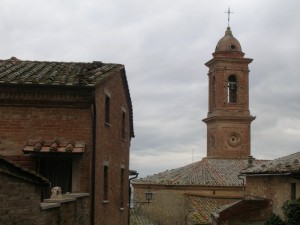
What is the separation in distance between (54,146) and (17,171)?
5.21 meters

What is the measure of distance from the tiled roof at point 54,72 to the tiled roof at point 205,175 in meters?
19.8

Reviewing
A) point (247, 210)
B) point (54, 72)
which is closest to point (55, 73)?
point (54, 72)

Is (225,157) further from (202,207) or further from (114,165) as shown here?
(114,165)

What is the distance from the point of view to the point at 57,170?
1473 centimetres

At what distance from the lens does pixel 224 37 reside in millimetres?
49875

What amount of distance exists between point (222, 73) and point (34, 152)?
35229mm

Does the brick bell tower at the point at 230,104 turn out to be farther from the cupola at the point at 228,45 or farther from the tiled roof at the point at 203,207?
the tiled roof at the point at 203,207

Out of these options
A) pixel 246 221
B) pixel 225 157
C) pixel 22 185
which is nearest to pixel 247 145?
pixel 225 157

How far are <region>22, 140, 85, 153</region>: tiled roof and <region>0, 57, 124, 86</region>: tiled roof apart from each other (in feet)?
5.39

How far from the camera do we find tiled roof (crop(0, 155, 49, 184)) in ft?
28.3

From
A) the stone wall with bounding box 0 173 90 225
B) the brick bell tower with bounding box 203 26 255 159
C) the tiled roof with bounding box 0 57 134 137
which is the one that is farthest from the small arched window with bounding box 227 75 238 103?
the stone wall with bounding box 0 173 90 225

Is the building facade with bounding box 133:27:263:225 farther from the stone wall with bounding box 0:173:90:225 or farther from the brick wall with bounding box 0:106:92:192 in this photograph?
the stone wall with bounding box 0:173:90:225

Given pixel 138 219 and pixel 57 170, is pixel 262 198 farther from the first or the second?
pixel 57 170

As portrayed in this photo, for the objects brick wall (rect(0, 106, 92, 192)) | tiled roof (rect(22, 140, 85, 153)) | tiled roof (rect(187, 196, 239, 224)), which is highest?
brick wall (rect(0, 106, 92, 192))
